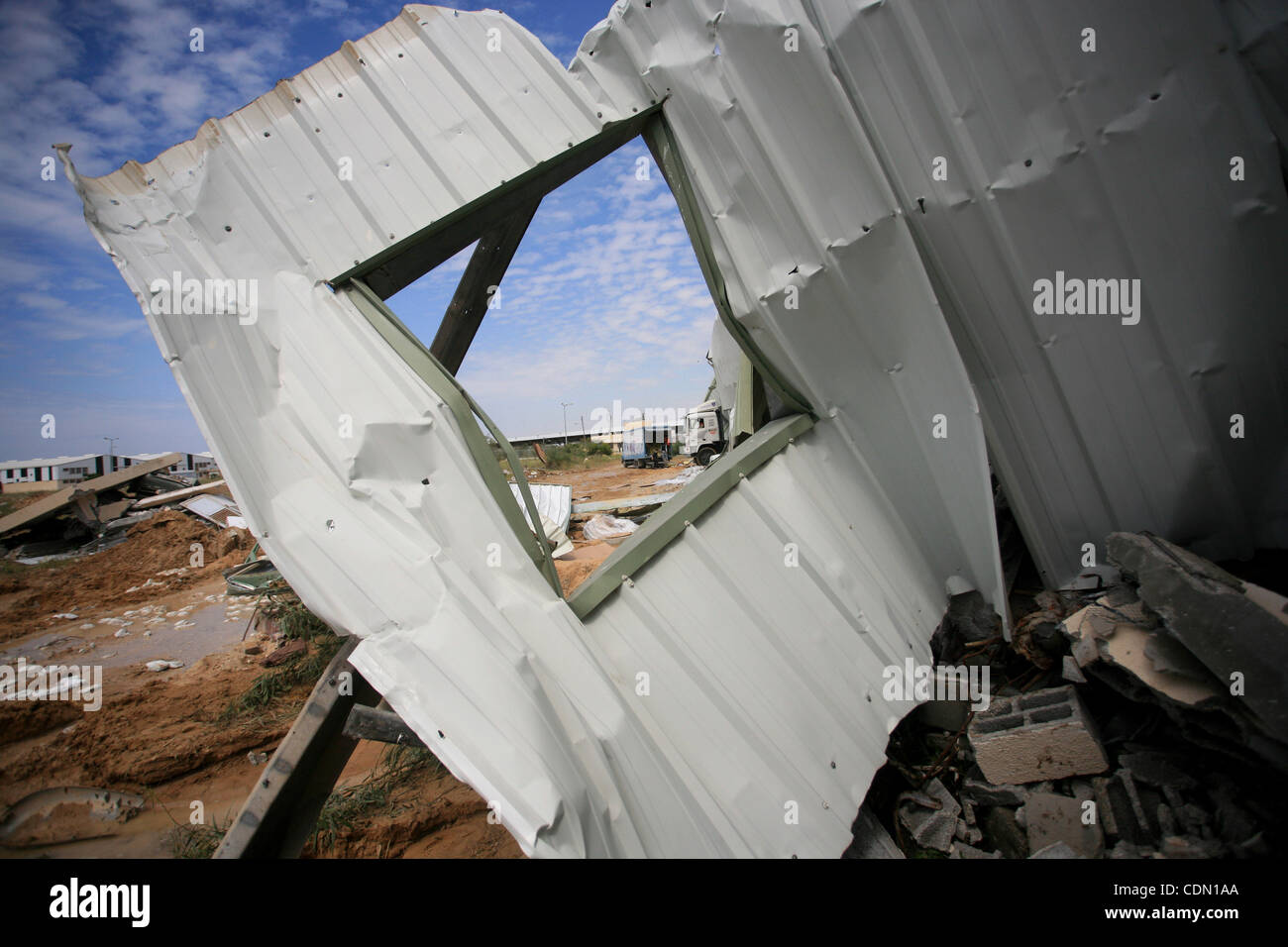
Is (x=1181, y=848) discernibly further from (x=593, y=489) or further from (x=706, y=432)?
(x=706, y=432)

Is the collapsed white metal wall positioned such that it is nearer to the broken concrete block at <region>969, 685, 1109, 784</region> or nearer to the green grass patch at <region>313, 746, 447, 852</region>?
the broken concrete block at <region>969, 685, 1109, 784</region>

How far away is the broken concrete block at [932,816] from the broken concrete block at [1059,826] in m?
0.31

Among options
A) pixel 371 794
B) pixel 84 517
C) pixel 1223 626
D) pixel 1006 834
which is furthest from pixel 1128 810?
pixel 84 517

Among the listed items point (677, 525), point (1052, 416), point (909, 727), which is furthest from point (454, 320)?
point (909, 727)

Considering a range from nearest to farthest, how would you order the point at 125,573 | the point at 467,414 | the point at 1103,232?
the point at 467,414 < the point at 1103,232 < the point at 125,573

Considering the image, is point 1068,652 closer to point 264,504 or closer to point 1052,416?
point 1052,416

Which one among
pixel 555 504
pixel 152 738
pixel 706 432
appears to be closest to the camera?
pixel 152 738

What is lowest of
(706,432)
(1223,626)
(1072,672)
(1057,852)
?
(1057,852)

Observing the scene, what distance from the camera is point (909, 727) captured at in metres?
2.99

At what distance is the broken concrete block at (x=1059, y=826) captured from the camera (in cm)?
214

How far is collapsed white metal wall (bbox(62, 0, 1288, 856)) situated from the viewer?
140 cm

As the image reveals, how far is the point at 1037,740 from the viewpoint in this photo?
2.34 meters

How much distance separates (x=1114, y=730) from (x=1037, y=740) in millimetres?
365

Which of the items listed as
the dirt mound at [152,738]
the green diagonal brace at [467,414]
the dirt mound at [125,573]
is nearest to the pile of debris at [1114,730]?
the green diagonal brace at [467,414]
